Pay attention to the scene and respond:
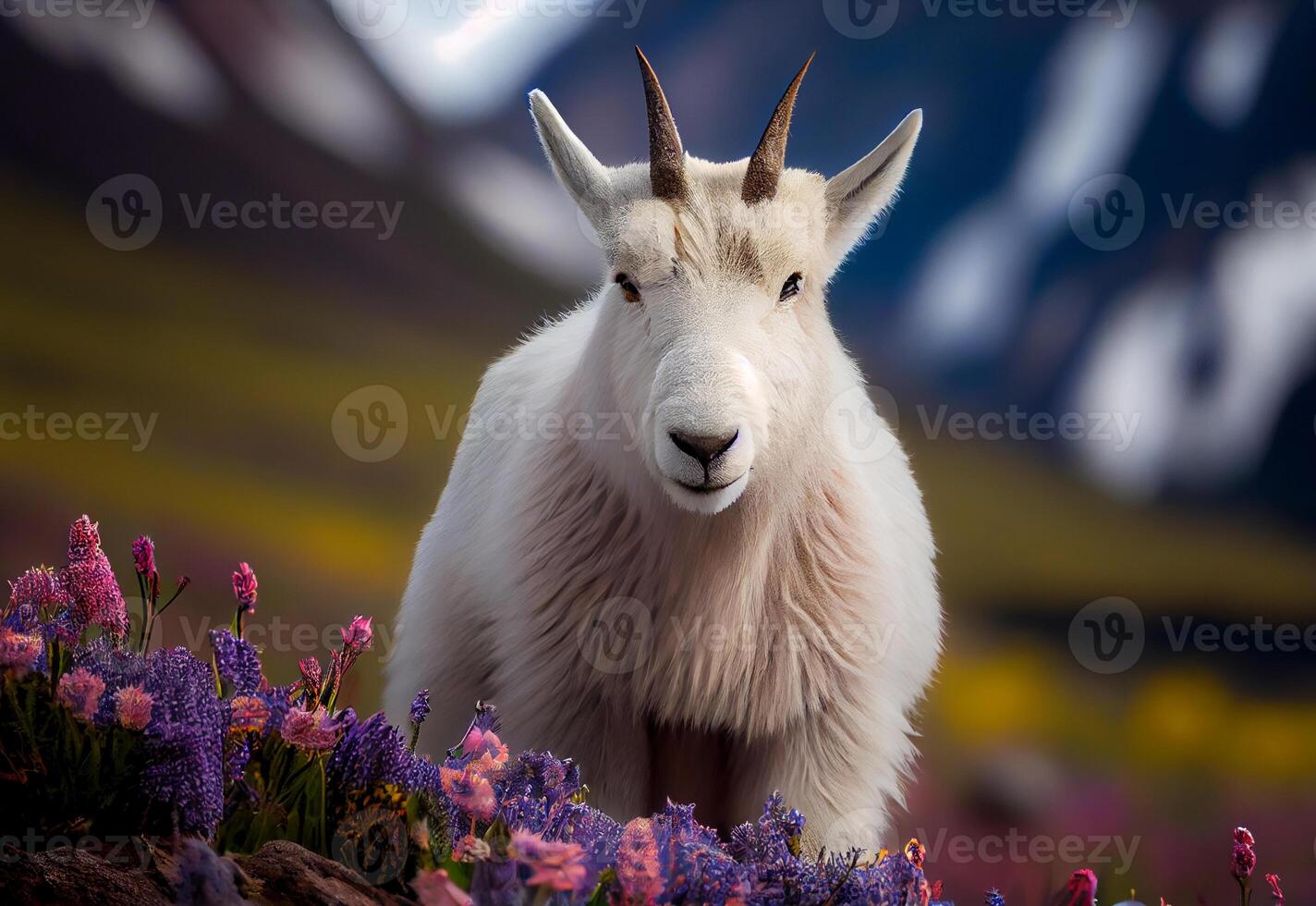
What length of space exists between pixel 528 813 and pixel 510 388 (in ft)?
6.23

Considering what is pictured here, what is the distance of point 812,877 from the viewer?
1387mm

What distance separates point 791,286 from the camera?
8.13 ft

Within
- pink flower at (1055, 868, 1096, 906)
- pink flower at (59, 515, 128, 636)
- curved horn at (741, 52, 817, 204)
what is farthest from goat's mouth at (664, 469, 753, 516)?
pink flower at (59, 515, 128, 636)

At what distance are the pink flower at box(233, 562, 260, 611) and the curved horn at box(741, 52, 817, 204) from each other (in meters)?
1.40

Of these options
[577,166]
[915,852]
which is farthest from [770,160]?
[915,852]

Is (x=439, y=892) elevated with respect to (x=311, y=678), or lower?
lower

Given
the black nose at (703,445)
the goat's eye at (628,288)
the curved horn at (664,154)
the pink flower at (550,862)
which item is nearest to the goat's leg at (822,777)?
the black nose at (703,445)

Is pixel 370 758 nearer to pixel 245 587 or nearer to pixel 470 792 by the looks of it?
pixel 470 792

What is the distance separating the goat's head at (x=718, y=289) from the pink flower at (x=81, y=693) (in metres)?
1.09

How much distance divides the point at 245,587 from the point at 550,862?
0.63 m

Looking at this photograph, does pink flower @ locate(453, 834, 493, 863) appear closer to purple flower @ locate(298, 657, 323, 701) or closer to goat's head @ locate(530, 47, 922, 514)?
purple flower @ locate(298, 657, 323, 701)

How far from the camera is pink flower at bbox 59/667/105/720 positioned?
130 cm

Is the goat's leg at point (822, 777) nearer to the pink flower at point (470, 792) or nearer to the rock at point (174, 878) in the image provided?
the pink flower at point (470, 792)

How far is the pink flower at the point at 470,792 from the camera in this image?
1.37 meters
